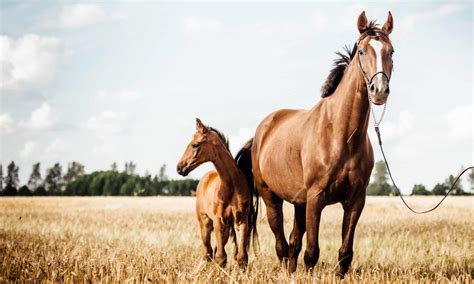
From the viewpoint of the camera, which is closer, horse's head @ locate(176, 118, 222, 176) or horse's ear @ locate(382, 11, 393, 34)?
horse's ear @ locate(382, 11, 393, 34)

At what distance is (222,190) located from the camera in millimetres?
8523

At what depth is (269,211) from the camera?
8.10 meters

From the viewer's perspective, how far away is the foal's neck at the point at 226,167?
28.1ft

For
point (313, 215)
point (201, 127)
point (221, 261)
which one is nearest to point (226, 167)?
point (201, 127)

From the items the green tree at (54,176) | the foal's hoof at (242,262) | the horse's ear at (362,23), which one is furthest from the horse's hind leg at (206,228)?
the green tree at (54,176)

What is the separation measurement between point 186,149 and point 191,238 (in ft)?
14.9

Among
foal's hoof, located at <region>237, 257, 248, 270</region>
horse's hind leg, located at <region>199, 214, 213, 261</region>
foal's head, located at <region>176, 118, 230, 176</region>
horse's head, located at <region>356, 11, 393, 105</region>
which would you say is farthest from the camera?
horse's hind leg, located at <region>199, 214, 213, 261</region>

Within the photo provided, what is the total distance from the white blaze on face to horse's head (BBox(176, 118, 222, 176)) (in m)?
3.77

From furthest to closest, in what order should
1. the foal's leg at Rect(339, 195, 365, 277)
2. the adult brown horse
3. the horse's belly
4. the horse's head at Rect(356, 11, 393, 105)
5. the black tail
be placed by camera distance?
the black tail < the horse's belly < the foal's leg at Rect(339, 195, 365, 277) < the adult brown horse < the horse's head at Rect(356, 11, 393, 105)

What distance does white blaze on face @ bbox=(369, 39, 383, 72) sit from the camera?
5455mm

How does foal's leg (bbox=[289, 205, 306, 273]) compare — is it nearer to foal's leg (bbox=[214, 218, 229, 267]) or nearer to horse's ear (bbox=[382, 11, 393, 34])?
foal's leg (bbox=[214, 218, 229, 267])

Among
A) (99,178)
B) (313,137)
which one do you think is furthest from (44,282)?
(99,178)

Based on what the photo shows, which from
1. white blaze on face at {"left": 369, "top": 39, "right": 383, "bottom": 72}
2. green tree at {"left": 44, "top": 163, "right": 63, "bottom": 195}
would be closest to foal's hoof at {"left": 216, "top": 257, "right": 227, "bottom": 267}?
white blaze on face at {"left": 369, "top": 39, "right": 383, "bottom": 72}

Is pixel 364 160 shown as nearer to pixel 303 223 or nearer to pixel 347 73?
pixel 347 73
